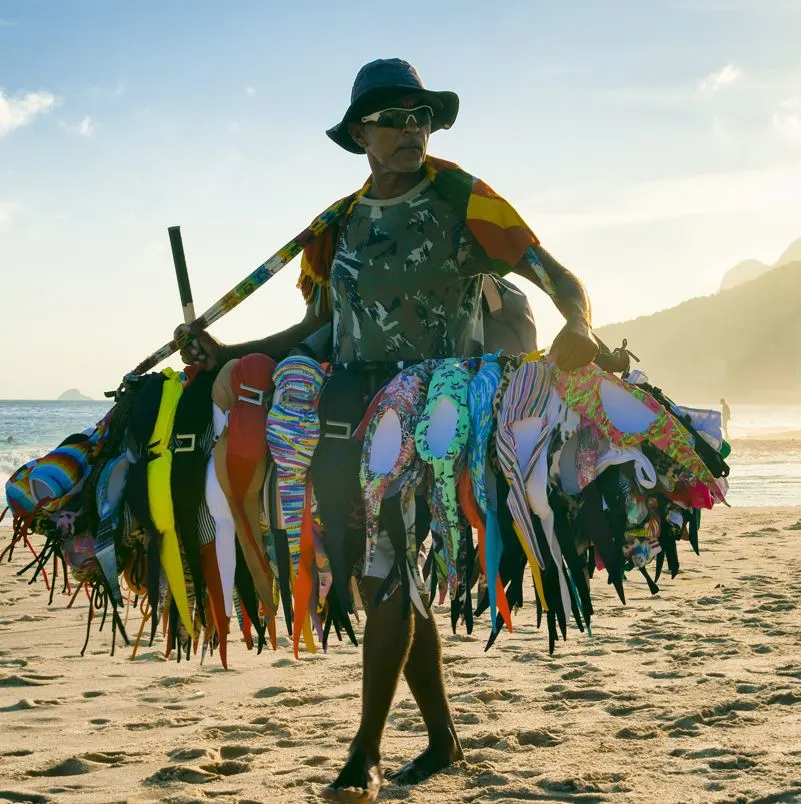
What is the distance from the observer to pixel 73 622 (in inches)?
262

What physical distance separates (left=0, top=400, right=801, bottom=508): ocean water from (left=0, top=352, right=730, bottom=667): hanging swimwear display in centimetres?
1240

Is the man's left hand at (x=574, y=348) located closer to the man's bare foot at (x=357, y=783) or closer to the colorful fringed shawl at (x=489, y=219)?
the colorful fringed shawl at (x=489, y=219)

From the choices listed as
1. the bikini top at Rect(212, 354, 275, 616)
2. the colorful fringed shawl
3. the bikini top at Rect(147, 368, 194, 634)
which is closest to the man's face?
the colorful fringed shawl

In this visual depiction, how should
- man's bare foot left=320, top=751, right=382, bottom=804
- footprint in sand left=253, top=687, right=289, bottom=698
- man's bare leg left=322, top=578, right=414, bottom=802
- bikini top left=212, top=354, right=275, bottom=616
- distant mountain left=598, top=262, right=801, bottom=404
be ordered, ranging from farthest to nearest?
distant mountain left=598, top=262, right=801, bottom=404 → footprint in sand left=253, top=687, right=289, bottom=698 → bikini top left=212, top=354, right=275, bottom=616 → man's bare leg left=322, top=578, right=414, bottom=802 → man's bare foot left=320, top=751, right=382, bottom=804

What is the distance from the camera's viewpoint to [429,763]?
3.38 m

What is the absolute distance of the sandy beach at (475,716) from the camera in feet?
10.7

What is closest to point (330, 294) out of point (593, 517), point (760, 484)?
point (593, 517)

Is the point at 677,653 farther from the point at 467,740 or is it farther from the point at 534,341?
the point at 534,341

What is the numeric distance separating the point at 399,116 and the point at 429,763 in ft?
7.13

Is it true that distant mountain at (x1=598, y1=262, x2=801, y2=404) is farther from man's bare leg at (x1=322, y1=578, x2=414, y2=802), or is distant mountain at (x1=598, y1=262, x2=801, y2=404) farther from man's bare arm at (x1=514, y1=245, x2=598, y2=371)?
man's bare leg at (x1=322, y1=578, x2=414, y2=802)

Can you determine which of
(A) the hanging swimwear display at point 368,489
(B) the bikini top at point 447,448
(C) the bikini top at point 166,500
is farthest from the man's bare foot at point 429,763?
(C) the bikini top at point 166,500

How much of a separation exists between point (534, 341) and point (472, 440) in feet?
2.37

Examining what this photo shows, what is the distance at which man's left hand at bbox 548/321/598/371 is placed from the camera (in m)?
3.10

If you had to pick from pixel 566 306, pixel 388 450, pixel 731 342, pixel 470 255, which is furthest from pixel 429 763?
pixel 731 342
